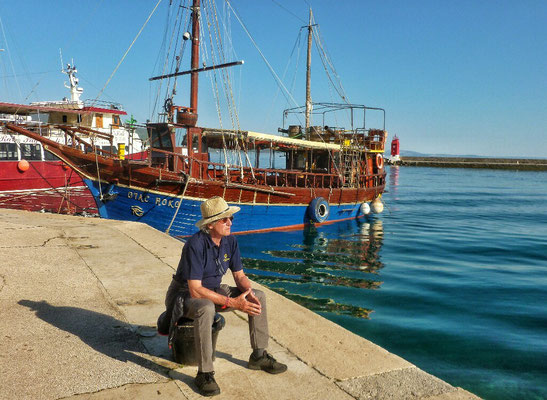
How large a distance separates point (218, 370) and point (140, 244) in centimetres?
539

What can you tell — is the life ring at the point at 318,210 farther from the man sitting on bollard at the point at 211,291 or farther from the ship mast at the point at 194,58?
the man sitting on bollard at the point at 211,291

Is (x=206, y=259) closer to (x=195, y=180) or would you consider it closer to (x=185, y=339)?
(x=185, y=339)

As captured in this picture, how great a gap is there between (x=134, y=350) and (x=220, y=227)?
5.09 ft

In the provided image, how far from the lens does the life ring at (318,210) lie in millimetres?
17938

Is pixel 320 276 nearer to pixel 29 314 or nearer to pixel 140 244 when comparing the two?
pixel 140 244

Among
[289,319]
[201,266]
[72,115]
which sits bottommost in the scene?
[289,319]

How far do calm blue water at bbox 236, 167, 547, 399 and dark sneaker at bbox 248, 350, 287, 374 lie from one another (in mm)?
3225

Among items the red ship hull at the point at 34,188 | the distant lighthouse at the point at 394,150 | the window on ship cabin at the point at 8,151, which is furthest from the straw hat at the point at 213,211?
the distant lighthouse at the point at 394,150

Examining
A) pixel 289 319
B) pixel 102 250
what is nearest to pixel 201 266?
pixel 289 319

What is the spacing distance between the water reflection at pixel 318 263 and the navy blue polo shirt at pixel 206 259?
5.23m

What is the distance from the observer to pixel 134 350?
4.00 metres

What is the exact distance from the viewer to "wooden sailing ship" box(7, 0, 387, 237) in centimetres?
1427

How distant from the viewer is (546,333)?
750 centimetres

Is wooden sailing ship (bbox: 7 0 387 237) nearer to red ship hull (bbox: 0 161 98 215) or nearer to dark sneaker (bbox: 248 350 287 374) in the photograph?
red ship hull (bbox: 0 161 98 215)
